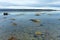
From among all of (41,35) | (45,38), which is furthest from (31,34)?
(45,38)

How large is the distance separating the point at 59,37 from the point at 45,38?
3.28 feet

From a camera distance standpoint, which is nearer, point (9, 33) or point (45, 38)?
point (45, 38)

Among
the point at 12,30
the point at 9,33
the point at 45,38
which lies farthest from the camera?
the point at 12,30

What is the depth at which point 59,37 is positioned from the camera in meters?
11.8

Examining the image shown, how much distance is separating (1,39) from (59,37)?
10.0ft

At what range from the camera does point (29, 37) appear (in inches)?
459

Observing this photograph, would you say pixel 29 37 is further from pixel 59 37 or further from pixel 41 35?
pixel 59 37

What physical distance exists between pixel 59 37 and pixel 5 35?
295 cm

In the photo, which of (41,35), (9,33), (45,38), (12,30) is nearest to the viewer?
(45,38)

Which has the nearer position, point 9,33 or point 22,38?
point 22,38

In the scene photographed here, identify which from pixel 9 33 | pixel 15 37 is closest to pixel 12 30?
pixel 9 33

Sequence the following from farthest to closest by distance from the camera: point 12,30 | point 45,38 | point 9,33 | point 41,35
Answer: point 12,30, point 9,33, point 41,35, point 45,38

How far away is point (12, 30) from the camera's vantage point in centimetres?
1377

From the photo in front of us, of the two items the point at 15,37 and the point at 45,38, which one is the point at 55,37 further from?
the point at 15,37
